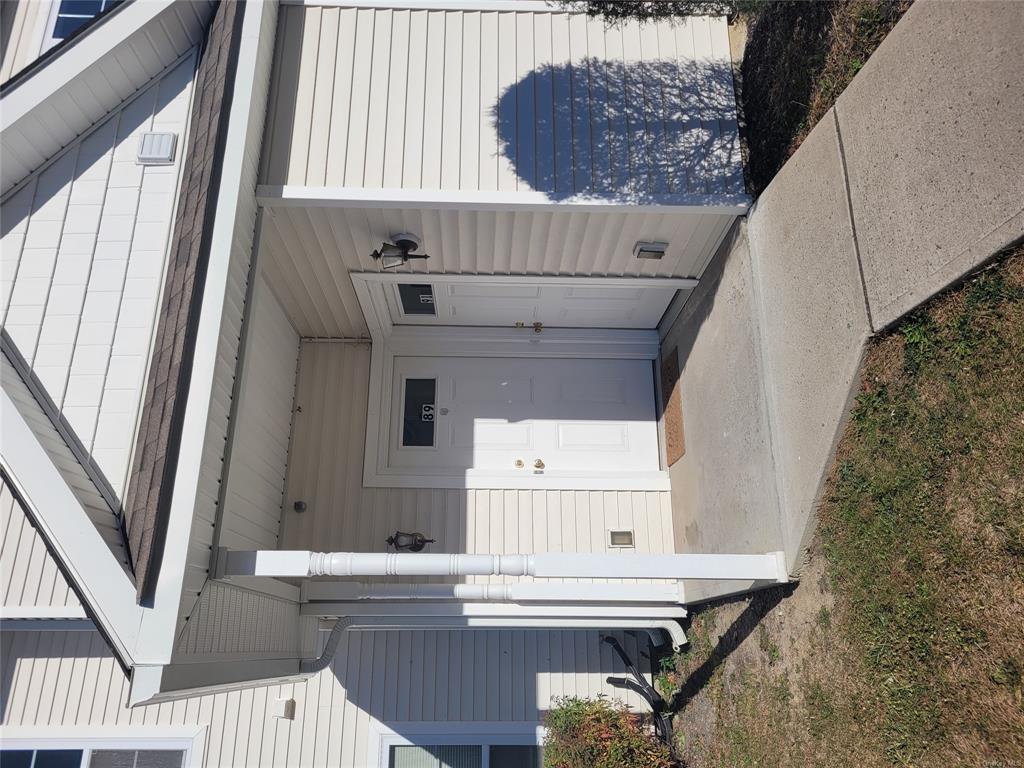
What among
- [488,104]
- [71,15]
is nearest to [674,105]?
[488,104]

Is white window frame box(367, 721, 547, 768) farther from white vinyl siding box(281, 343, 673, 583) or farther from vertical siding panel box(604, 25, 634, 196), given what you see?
vertical siding panel box(604, 25, 634, 196)

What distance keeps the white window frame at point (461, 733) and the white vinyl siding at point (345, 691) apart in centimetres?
6

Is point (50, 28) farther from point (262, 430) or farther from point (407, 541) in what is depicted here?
point (407, 541)

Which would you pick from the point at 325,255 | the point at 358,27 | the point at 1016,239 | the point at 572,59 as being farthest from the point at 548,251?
the point at 1016,239

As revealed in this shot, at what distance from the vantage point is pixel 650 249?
209 inches

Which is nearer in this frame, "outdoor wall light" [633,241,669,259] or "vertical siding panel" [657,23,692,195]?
"vertical siding panel" [657,23,692,195]

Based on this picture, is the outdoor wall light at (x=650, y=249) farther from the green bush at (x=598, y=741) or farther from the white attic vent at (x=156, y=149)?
the green bush at (x=598, y=741)

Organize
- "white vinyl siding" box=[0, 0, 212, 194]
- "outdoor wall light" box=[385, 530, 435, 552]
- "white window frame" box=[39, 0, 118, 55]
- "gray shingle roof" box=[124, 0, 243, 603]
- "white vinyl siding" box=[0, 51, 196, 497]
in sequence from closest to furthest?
"gray shingle roof" box=[124, 0, 243, 603] → "white vinyl siding" box=[0, 51, 196, 497] → "white vinyl siding" box=[0, 0, 212, 194] → "white window frame" box=[39, 0, 118, 55] → "outdoor wall light" box=[385, 530, 435, 552]

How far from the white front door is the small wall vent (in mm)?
549

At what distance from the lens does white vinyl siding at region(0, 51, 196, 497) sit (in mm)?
3660

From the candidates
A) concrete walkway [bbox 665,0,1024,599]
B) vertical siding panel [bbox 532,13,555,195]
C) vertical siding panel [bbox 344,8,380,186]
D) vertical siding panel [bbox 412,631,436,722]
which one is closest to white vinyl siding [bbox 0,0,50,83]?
vertical siding panel [bbox 344,8,380,186]

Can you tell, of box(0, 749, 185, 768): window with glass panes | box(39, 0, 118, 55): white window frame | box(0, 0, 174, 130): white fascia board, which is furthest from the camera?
box(0, 749, 185, 768): window with glass panes

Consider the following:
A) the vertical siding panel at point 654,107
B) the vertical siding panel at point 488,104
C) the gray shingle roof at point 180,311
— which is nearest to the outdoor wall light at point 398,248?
the vertical siding panel at point 488,104

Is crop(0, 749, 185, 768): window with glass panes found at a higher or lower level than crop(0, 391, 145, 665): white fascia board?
lower
